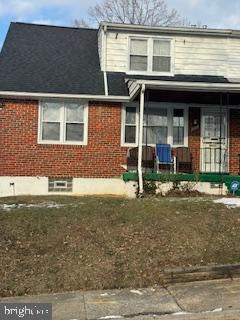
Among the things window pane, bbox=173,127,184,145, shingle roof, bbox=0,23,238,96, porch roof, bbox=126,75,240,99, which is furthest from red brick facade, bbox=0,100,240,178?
window pane, bbox=173,127,184,145

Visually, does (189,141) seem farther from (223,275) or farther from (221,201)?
(223,275)

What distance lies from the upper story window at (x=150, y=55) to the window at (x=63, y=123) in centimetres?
261

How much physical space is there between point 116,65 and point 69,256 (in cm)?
1019

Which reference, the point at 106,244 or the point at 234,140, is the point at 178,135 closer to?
the point at 234,140

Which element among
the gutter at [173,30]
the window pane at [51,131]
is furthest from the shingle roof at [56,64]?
the gutter at [173,30]

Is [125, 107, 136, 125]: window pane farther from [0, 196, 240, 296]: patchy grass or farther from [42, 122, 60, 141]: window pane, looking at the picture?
[0, 196, 240, 296]: patchy grass

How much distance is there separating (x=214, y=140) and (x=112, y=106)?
3.39 metres

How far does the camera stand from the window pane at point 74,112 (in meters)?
15.8

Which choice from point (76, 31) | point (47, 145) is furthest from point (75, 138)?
point (76, 31)

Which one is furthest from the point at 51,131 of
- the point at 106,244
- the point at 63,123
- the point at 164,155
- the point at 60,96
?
the point at 106,244

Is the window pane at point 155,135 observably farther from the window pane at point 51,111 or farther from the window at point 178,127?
the window pane at point 51,111

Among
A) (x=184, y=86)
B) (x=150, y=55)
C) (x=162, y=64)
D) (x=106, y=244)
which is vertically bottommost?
(x=106, y=244)

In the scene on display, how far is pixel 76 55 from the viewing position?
17688 mm

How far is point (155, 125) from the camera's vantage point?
16219 mm
